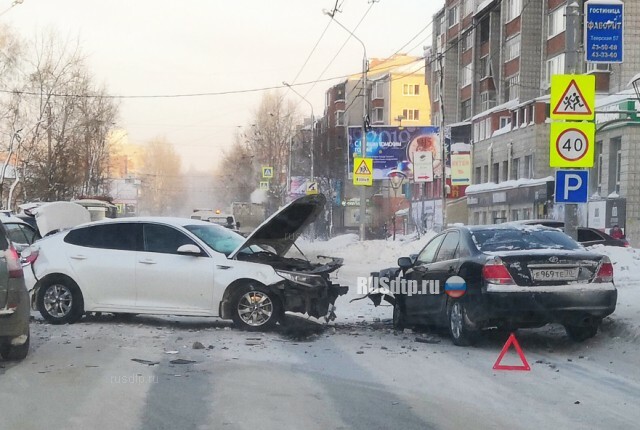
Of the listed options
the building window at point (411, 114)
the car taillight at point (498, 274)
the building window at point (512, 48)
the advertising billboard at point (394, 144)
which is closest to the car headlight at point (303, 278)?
the car taillight at point (498, 274)

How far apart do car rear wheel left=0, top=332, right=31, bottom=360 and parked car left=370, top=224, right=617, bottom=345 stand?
4.75 meters

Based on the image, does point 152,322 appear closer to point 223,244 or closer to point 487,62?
point 223,244

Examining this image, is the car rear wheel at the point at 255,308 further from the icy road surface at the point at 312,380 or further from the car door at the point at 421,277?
the car door at the point at 421,277

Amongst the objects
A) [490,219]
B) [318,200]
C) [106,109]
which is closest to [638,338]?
[318,200]

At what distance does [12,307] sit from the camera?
7289 millimetres

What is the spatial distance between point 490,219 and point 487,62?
10817 millimetres

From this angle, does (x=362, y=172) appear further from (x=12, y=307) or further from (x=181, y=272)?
(x=12, y=307)

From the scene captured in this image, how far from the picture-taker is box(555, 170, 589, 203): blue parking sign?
36.1 ft

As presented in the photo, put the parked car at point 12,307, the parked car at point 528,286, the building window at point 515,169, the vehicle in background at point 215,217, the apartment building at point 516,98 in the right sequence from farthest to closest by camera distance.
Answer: the building window at point 515,169, the vehicle in background at point 215,217, the apartment building at point 516,98, the parked car at point 528,286, the parked car at point 12,307

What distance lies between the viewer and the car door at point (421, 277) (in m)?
9.87

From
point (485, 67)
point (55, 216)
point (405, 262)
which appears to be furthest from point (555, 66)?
point (405, 262)

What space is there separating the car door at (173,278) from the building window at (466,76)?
44.4 m

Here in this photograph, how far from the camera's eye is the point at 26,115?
37562mm

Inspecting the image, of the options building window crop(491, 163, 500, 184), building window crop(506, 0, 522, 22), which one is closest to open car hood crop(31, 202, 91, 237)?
building window crop(491, 163, 500, 184)
